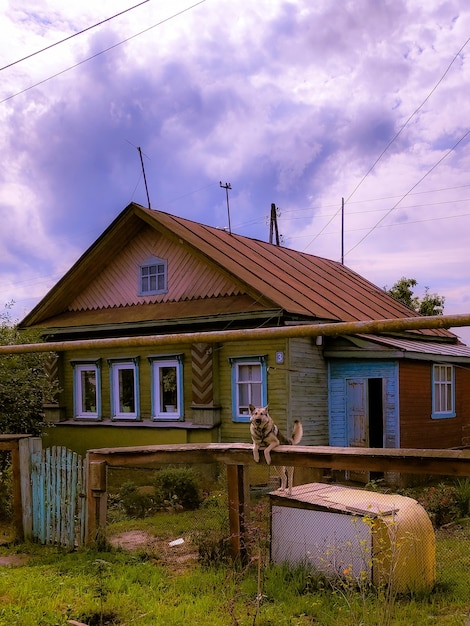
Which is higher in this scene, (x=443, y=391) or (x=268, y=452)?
(x=268, y=452)

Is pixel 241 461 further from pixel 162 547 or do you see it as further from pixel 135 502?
pixel 135 502

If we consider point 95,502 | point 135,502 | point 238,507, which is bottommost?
point 135,502

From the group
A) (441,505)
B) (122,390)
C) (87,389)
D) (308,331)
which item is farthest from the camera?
(87,389)

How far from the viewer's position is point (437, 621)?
526 centimetres

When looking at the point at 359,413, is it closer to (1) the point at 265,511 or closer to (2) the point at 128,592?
(1) the point at 265,511

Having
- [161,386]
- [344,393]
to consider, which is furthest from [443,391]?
[161,386]

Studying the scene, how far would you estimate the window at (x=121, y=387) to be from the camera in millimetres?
17797

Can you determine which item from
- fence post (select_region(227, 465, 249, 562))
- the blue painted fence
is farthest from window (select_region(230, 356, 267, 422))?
fence post (select_region(227, 465, 249, 562))

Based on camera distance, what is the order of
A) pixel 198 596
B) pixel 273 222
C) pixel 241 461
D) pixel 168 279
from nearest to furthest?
pixel 198 596, pixel 241 461, pixel 168 279, pixel 273 222

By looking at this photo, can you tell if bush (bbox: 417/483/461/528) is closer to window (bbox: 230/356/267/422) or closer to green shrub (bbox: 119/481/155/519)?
green shrub (bbox: 119/481/155/519)

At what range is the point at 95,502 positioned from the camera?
764 cm

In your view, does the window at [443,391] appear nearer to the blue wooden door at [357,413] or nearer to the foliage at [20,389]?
the blue wooden door at [357,413]

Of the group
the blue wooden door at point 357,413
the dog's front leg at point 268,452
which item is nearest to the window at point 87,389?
the blue wooden door at point 357,413

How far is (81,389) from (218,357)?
5098 millimetres
